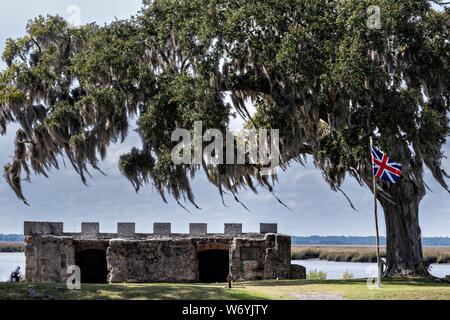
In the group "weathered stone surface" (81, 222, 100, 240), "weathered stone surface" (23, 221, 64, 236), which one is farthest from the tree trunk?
"weathered stone surface" (23, 221, 64, 236)

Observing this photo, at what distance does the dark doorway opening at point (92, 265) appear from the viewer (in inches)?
1326

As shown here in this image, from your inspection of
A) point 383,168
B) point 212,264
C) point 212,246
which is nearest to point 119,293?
point 383,168

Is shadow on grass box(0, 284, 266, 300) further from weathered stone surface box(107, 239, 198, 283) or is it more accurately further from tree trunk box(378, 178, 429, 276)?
tree trunk box(378, 178, 429, 276)

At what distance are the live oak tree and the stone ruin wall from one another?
2.99m

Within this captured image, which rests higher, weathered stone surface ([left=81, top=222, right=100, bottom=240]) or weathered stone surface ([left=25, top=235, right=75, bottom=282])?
weathered stone surface ([left=81, top=222, right=100, bottom=240])

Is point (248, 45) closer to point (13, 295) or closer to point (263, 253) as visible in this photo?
point (263, 253)

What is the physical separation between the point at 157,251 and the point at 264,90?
759 cm

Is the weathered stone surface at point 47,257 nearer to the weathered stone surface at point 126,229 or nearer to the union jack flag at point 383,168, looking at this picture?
the weathered stone surface at point 126,229

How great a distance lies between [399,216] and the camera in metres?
28.4

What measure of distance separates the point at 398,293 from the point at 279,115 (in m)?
7.95

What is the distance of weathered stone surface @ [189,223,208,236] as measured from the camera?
32000 millimetres

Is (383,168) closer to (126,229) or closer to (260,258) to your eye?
(260,258)

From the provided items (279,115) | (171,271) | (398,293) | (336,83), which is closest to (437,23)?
(336,83)

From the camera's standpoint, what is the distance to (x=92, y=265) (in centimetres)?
3397
